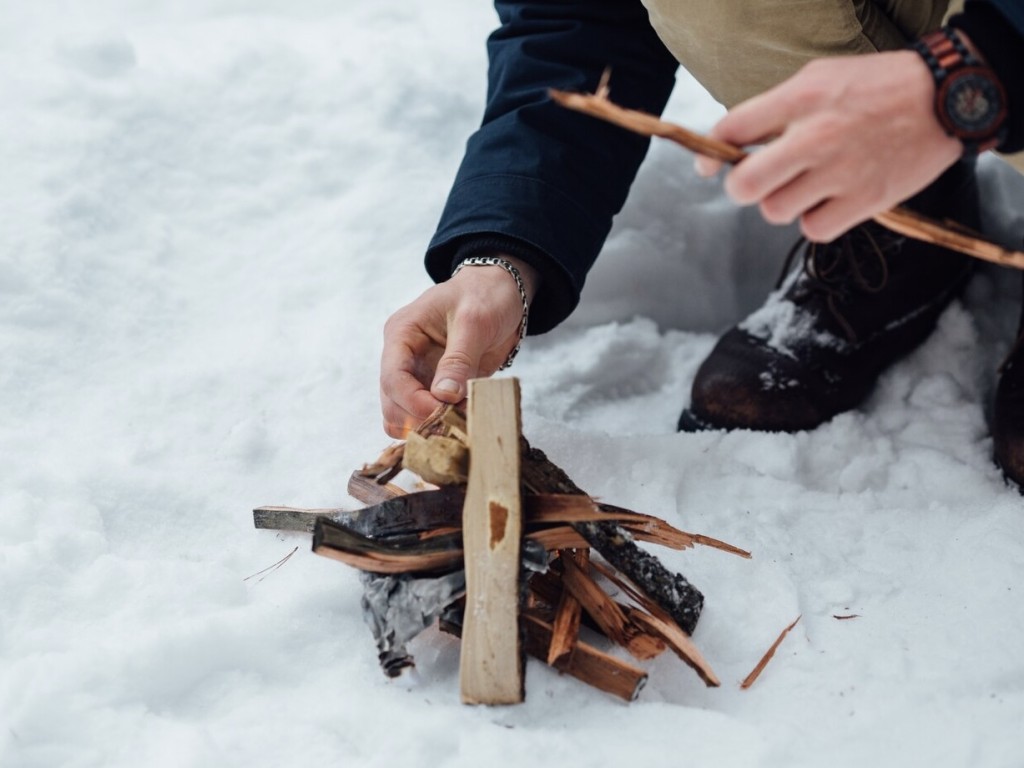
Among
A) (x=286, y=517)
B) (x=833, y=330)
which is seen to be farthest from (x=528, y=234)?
(x=833, y=330)

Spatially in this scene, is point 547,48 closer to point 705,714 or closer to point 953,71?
point 953,71

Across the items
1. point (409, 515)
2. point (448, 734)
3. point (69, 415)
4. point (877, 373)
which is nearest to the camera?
point (448, 734)

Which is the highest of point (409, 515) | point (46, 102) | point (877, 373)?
point (46, 102)

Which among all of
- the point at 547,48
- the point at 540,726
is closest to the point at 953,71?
the point at 540,726

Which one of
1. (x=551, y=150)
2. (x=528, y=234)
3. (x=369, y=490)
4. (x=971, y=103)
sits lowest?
(x=369, y=490)

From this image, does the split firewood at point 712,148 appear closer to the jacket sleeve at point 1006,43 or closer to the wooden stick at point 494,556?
the jacket sleeve at point 1006,43

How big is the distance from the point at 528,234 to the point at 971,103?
2.50 feet

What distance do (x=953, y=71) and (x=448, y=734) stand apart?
33.2 inches

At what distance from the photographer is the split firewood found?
0.88m

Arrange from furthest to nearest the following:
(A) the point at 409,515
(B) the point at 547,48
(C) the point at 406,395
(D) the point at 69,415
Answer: (B) the point at 547,48 → (D) the point at 69,415 → (C) the point at 406,395 → (A) the point at 409,515

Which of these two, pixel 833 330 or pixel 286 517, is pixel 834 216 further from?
pixel 833 330

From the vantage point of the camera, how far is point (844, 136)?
0.87 metres

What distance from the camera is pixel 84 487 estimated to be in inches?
54.5

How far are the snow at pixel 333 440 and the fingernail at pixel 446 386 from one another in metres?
0.26
